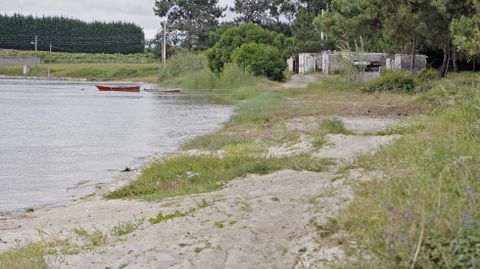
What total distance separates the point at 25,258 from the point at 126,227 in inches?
68.4

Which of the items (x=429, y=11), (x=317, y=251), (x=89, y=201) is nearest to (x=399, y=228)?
(x=317, y=251)

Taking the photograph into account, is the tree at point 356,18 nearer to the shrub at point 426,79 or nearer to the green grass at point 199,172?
the shrub at point 426,79

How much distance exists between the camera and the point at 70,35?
145 m

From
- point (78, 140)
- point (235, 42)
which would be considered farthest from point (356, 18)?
point (235, 42)

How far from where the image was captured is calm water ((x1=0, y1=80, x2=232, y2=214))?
16406 mm

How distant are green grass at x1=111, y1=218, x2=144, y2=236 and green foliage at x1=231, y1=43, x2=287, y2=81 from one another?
46.8 metres

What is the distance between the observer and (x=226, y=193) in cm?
1133

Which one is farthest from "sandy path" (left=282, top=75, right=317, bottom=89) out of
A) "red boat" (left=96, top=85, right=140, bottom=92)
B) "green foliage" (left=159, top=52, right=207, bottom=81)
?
"green foliage" (left=159, top=52, right=207, bottom=81)

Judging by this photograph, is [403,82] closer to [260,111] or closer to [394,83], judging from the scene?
[394,83]

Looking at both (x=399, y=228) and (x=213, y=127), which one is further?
(x=213, y=127)

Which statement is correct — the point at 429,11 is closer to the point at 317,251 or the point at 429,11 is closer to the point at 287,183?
the point at 287,183

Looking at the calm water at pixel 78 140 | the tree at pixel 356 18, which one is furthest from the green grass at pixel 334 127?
the tree at pixel 356 18

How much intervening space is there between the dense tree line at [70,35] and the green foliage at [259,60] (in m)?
88.3

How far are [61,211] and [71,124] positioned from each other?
2080 cm
